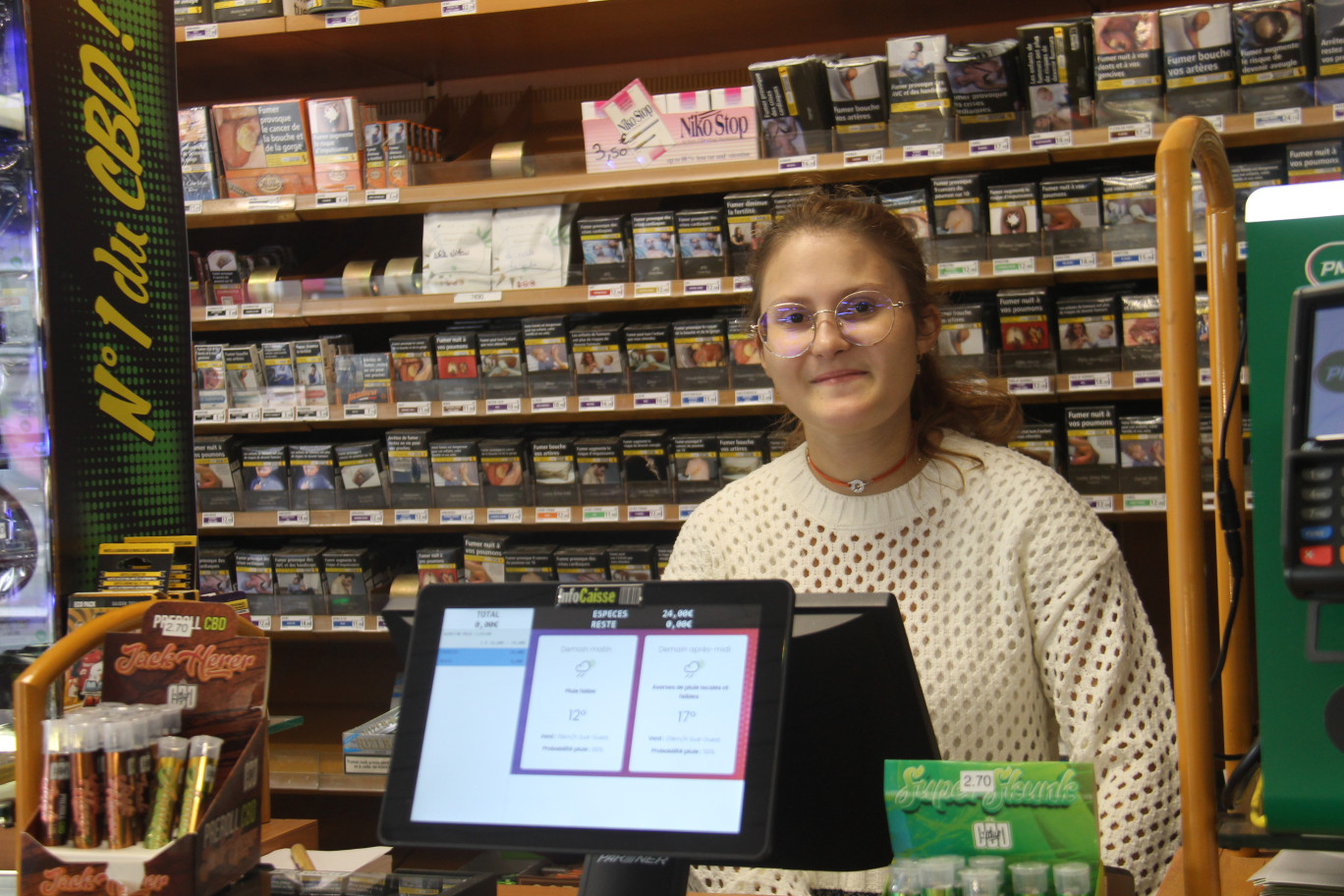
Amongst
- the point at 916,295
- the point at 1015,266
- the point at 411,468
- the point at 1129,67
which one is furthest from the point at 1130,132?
the point at 411,468

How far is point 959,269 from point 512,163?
4.89ft

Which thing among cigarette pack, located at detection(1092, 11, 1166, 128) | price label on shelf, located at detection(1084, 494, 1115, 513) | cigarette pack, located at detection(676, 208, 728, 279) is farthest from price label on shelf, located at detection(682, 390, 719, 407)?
cigarette pack, located at detection(1092, 11, 1166, 128)

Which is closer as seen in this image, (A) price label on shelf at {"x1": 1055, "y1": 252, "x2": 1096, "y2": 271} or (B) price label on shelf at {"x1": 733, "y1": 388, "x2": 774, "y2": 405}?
(A) price label on shelf at {"x1": 1055, "y1": 252, "x2": 1096, "y2": 271}

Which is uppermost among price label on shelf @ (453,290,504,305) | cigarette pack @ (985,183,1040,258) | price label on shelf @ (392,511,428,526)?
cigarette pack @ (985,183,1040,258)

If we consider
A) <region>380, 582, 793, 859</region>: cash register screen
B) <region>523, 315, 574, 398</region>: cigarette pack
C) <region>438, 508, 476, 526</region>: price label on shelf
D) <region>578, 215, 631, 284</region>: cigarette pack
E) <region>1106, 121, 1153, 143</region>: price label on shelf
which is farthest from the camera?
<region>438, 508, 476, 526</region>: price label on shelf

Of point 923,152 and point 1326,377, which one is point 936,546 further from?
point 923,152

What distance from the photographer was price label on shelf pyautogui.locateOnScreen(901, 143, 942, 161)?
3.29 m

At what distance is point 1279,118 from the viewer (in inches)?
121

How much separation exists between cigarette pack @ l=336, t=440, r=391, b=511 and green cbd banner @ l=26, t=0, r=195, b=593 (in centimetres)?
169

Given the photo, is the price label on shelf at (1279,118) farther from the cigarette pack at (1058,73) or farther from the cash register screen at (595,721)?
the cash register screen at (595,721)

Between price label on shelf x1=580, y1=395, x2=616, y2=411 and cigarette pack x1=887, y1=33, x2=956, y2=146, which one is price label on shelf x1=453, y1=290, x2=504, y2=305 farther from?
cigarette pack x1=887, y1=33, x2=956, y2=146

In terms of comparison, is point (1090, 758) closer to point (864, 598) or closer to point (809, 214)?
point (864, 598)

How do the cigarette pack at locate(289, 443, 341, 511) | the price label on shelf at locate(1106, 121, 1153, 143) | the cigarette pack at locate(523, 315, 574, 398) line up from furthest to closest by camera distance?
the cigarette pack at locate(289, 443, 341, 511)
the cigarette pack at locate(523, 315, 574, 398)
the price label on shelf at locate(1106, 121, 1153, 143)

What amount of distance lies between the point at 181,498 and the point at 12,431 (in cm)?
42
